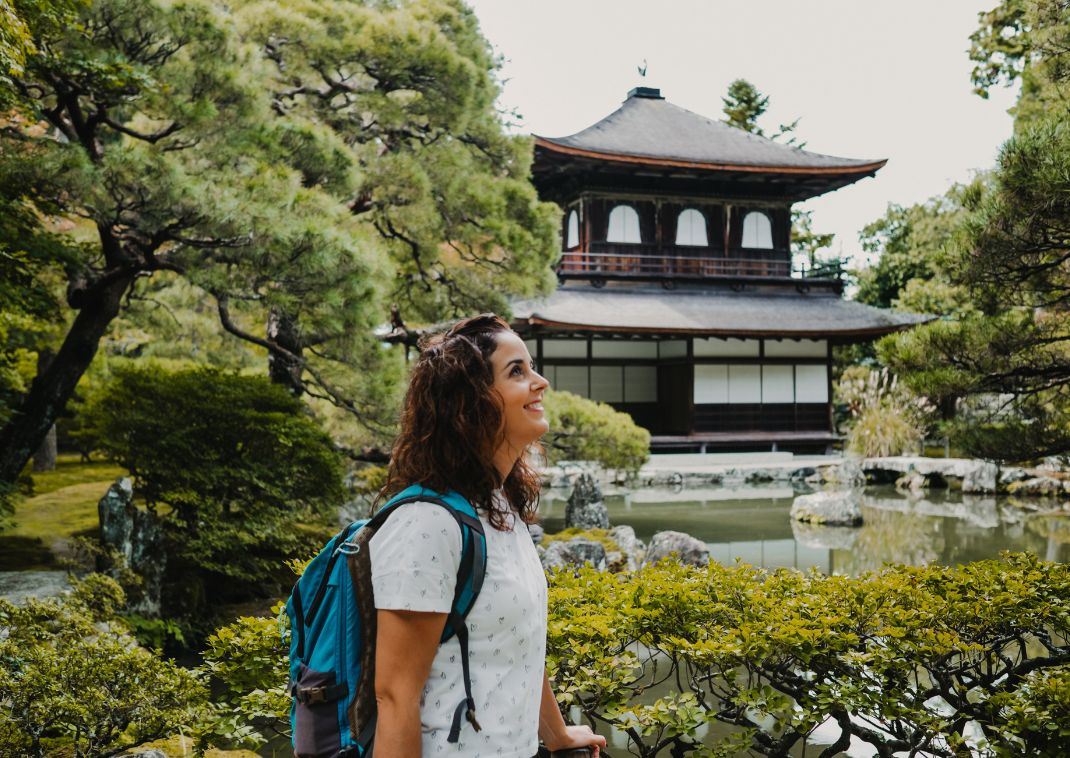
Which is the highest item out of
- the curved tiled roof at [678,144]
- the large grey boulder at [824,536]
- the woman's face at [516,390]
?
the curved tiled roof at [678,144]

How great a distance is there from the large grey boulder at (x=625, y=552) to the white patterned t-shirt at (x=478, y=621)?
269 inches

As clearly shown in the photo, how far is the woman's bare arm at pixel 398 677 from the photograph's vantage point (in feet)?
4.33

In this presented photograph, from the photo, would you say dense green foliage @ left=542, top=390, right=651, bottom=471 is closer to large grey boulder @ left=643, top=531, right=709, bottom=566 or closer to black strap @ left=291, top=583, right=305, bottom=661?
large grey boulder @ left=643, top=531, right=709, bottom=566

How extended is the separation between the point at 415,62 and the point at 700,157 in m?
13.4

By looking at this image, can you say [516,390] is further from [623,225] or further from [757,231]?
[757,231]

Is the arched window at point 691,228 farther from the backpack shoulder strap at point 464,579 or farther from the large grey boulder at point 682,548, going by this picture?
the backpack shoulder strap at point 464,579

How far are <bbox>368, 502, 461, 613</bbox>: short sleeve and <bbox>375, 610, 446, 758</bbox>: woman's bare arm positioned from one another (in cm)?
2

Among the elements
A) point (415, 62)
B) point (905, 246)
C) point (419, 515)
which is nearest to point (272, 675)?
point (419, 515)

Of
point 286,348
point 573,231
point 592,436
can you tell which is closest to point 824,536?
point 592,436

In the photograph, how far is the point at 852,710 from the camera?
8.42ft

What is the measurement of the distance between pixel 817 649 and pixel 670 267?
61.5ft

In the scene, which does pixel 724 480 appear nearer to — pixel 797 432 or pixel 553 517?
pixel 797 432

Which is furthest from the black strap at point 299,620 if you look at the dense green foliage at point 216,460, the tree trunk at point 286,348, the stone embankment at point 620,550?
the tree trunk at point 286,348

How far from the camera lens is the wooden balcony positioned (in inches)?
798
